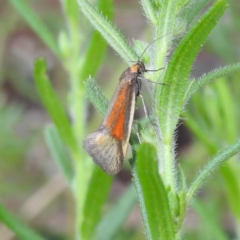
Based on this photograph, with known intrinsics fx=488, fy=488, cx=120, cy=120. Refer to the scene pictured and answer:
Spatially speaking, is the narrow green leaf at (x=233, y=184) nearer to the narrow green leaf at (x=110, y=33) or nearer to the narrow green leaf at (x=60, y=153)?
the narrow green leaf at (x=60, y=153)

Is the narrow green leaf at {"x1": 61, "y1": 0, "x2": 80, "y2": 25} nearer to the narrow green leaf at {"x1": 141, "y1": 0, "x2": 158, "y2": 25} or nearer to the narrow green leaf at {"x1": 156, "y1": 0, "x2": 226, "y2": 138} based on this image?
the narrow green leaf at {"x1": 141, "y1": 0, "x2": 158, "y2": 25}

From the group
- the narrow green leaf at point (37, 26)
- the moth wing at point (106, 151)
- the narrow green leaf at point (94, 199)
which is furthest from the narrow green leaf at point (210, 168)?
the narrow green leaf at point (37, 26)

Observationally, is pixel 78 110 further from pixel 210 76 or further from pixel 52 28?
pixel 52 28

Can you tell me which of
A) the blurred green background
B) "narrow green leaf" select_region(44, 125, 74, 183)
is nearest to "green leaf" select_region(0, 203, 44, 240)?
"narrow green leaf" select_region(44, 125, 74, 183)

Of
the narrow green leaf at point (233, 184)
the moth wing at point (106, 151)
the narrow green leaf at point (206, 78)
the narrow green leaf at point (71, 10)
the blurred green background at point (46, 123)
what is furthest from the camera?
the blurred green background at point (46, 123)

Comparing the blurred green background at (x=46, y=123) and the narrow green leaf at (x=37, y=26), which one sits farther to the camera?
the blurred green background at (x=46, y=123)

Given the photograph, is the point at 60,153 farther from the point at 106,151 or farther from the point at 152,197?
the point at 152,197
